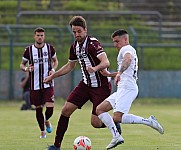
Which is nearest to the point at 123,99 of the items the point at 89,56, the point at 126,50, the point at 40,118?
the point at 126,50

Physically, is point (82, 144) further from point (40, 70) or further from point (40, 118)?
point (40, 70)

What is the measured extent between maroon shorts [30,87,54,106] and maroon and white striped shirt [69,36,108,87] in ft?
10.1

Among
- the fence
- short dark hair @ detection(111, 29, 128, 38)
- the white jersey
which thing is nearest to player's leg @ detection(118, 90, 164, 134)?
the white jersey

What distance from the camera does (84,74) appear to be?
37.8ft

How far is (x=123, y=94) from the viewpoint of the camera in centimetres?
1121

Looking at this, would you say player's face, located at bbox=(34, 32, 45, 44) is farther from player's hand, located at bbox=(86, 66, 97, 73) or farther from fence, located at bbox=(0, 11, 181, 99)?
fence, located at bbox=(0, 11, 181, 99)

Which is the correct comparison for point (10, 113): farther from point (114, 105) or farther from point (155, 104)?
point (114, 105)

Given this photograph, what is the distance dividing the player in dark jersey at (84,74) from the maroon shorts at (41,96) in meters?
2.91

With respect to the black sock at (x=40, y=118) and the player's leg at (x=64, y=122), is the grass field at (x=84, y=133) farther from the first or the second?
the player's leg at (x=64, y=122)

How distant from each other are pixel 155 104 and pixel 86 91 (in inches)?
621

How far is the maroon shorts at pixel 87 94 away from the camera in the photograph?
37.3 ft

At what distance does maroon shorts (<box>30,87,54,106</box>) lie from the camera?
47.7 ft

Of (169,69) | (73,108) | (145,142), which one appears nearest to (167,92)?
(169,69)

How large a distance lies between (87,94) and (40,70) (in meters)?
3.72
